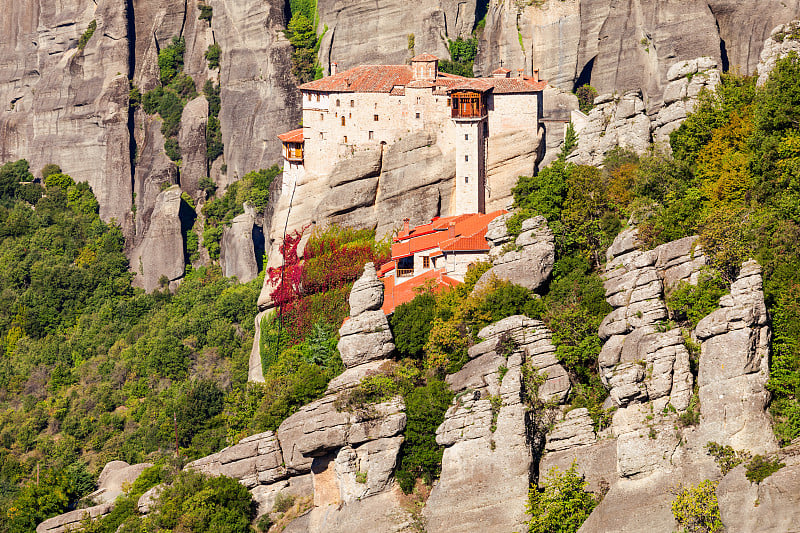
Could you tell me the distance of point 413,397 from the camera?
5794 cm

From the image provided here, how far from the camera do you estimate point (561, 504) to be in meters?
50.4

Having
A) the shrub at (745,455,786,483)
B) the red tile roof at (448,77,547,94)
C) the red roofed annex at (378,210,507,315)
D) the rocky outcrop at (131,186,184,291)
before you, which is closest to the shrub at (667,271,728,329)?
the shrub at (745,455,786,483)

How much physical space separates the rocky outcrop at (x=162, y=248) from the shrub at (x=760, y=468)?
201 feet

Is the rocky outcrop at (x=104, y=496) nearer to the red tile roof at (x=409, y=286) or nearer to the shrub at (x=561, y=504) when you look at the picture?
the red tile roof at (x=409, y=286)

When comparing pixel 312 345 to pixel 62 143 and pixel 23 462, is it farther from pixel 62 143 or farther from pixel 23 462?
pixel 62 143

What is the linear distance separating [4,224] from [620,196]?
201ft

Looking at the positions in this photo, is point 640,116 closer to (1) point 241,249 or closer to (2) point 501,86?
(2) point 501,86

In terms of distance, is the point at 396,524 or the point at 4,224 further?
the point at 4,224

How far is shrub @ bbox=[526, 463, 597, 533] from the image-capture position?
165 feet

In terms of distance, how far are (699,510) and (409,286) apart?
22.6 meters

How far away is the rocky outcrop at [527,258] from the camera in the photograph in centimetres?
6106

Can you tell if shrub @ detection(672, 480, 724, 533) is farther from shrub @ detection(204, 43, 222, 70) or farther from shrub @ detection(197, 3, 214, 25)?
shrub @ detection(197, 3, 214, 25)

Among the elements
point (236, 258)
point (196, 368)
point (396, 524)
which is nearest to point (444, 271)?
point (396, 524)

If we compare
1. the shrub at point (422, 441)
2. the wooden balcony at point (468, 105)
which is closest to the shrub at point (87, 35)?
the wooden balcony at point (468, 105)
